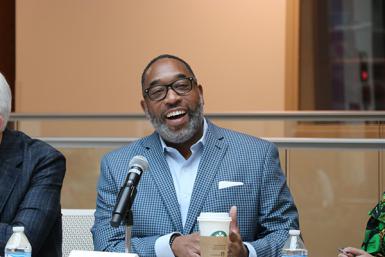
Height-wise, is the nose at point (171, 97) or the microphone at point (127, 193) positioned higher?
the nose at point (171, 97)

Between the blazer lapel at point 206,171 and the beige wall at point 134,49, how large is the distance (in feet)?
11.0

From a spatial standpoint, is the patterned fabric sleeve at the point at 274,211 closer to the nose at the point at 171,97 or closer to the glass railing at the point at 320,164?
the nose at the point at 171,97

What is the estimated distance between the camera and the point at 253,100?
23.7ft

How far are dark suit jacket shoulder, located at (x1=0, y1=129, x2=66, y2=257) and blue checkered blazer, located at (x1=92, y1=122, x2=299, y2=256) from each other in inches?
7.6

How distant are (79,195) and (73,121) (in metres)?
0.65

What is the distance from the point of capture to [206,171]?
3738 mm

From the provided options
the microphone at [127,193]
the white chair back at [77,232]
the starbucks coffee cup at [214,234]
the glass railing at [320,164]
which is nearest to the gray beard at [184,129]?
the white chair back at [77,232]

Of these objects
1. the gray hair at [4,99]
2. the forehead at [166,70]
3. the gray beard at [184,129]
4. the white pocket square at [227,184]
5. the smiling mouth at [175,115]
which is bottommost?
the white pocket square at [227,184]

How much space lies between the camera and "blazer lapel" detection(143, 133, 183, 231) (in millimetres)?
3664

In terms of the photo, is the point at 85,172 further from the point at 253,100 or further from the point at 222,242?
the point at 222,242

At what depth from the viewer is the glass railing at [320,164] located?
638cm

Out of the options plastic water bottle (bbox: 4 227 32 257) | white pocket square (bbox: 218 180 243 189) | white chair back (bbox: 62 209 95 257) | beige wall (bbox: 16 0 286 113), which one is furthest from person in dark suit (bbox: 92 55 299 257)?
beige wall (bbox: 16 0 286 113)

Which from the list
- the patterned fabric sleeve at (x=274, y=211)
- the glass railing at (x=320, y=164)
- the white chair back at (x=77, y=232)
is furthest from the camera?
the glass railing at (x=320, y=164)

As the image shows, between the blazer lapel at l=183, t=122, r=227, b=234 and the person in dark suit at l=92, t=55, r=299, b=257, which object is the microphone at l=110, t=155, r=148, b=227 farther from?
the blazer lapel at l=183, t=122, r=227, b=234
